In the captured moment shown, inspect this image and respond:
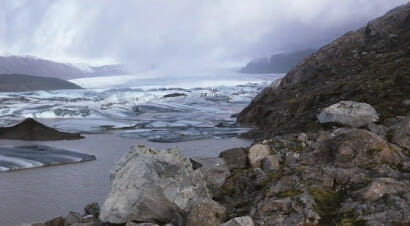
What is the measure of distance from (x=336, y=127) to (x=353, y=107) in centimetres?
45

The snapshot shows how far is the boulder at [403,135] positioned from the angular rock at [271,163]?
1.52 m

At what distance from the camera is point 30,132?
18.4 m

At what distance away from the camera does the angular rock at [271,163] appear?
5965mm

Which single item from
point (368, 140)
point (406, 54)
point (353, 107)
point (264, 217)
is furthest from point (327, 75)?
point (264, 217)

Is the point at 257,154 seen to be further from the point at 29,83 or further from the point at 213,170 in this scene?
the point at 29,83

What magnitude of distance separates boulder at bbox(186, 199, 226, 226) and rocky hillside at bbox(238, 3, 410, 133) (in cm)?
382

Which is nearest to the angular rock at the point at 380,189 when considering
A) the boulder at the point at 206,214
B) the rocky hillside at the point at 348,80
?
the boulder at the point at 206,214

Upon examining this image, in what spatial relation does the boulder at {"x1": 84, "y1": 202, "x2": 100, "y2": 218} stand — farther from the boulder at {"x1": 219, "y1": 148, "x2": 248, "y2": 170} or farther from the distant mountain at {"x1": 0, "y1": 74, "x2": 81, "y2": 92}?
the distant mountain at {"x1": 0, "y1": 74, "x2": 81, "y2": 92}

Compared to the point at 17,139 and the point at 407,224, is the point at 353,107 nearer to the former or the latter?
the point at 407,224

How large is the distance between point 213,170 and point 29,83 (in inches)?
3598

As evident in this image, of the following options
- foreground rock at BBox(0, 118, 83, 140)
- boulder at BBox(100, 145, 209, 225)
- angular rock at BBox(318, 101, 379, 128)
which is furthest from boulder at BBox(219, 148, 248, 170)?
foreground rock at BBox(0, 118, 83, 140)

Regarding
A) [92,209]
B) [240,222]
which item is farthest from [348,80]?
[240,222]

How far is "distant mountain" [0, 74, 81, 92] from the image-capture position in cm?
8569

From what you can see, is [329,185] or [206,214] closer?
[206,214]
